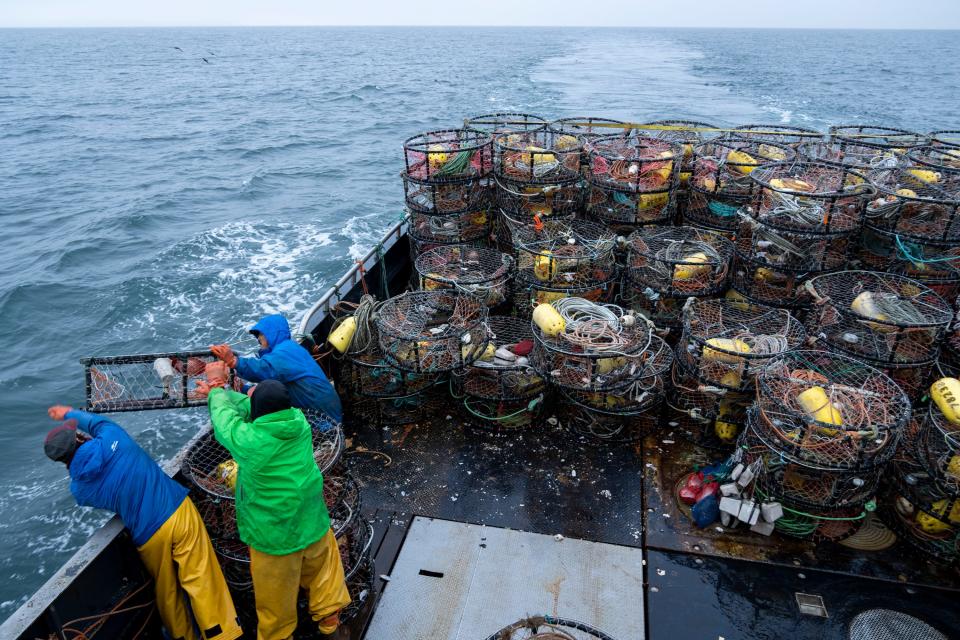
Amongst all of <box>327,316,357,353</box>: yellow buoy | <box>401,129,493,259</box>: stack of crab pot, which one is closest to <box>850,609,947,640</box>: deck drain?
<box>327,316,357,353</box>: yellow buoy

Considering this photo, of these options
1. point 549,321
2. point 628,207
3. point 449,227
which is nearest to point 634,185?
point 628,207

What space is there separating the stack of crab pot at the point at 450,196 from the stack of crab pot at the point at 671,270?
7.49ft

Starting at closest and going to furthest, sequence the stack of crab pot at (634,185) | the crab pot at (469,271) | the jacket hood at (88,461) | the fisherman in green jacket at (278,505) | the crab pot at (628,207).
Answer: the fisherman in green jacket at (278,505) < the jacket hood at (88,461) < the crab pot at (469,271) < the stack of crab pot at (634,185) < the crab pot at (628,207)

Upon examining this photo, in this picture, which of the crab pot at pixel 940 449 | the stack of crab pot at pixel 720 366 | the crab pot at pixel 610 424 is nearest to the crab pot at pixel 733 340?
the stack of crab pot at pixel 720 366

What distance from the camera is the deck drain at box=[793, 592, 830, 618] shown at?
4535 millimetres

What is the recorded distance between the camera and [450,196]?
27.4 feet

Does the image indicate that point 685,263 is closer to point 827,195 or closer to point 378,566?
point 827,195

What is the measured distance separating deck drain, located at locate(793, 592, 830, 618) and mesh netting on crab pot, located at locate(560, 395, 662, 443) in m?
2.13

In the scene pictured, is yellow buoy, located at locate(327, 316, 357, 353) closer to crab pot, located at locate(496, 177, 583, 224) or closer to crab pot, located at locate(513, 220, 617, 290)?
crab pot, located at locate(513, 220, 617, 290)

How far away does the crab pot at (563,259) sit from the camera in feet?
23.4

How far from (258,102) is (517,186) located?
47103 millimetres

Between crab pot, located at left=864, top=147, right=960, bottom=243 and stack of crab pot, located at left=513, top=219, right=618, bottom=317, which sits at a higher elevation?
→ crab pot, located at left=864, top=147, right=960, bottom=243

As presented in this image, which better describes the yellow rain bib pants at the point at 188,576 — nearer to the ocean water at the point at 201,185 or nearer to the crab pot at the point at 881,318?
the ocean water at the point at 201,185

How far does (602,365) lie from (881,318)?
2702mm
